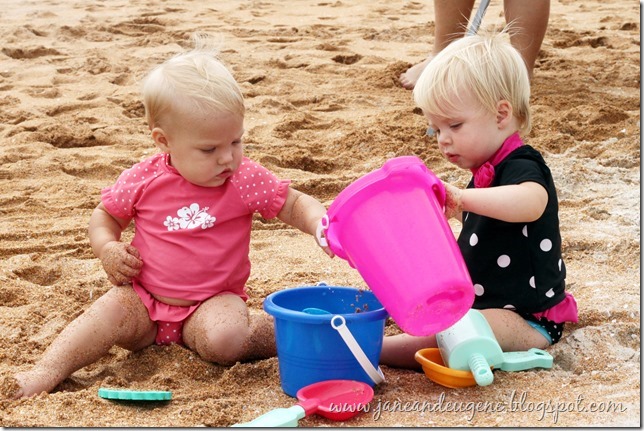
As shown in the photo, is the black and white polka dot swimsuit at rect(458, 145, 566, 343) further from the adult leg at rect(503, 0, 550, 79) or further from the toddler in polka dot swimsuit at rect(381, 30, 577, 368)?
the adult leg at rect(503, 0, 550, 79)

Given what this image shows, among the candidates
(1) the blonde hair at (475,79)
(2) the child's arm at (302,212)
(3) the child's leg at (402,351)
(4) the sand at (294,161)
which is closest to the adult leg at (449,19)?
(4) the sand at (294,161)

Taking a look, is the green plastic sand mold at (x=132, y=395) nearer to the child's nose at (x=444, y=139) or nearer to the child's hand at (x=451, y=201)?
the child's hand at (x=451, y=201)

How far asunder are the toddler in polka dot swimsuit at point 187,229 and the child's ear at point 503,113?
0.53 m

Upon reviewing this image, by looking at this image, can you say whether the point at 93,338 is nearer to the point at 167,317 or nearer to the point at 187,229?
the point at 167,317

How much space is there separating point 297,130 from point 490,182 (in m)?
2.10

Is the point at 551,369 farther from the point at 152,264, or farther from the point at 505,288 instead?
the point at 152,264

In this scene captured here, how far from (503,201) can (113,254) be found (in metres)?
1.04

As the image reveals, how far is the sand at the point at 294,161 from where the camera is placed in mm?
2057

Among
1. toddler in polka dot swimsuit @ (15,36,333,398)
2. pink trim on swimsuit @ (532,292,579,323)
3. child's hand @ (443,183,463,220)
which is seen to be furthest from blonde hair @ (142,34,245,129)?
pink trim on swimsuit @ (532,292,579,323)

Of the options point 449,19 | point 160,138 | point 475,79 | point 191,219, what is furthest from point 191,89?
point 449,19

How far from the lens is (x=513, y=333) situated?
2318 millimetres

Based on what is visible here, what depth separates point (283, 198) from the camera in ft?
8.25

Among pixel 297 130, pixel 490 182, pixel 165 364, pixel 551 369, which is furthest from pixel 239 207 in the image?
pixel 297 130

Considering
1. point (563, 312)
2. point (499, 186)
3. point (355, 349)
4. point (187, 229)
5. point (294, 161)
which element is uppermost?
point (499, 186)
